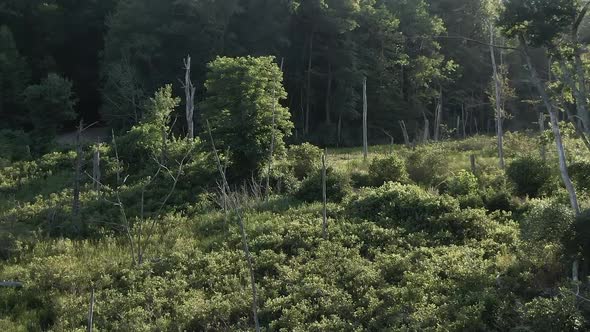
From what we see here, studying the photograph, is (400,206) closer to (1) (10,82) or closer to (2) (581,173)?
(2) (581,173)

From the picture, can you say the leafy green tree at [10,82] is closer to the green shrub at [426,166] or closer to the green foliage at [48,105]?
the green foliage at [48,105]

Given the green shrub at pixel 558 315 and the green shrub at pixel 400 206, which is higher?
the green shrub at pixel 400 206

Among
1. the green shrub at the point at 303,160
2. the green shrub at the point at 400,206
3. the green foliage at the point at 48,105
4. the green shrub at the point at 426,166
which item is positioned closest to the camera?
the green shrub at the point at 400,206

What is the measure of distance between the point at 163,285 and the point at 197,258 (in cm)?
115

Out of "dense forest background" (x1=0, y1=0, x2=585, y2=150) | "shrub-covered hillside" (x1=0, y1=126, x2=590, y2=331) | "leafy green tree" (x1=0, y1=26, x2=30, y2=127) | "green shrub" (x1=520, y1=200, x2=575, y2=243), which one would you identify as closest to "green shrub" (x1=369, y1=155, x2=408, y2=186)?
"shrub-covered hillside" (x1=0, y1=126, x2=590, y2=331)

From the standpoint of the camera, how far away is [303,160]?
1780 cm

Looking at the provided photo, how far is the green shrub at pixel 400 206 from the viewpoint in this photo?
12.7 m

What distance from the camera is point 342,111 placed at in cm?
3425

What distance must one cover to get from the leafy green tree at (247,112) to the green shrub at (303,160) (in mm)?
750

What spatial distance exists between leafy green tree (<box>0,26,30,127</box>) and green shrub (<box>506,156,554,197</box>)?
82.4ft

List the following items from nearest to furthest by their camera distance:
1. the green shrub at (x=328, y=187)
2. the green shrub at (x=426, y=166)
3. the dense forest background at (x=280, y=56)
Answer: the green shrub at (x=328, y=187) → the green shrub at (x=426, y=166) → the dense forest background at (x=280, y=56)

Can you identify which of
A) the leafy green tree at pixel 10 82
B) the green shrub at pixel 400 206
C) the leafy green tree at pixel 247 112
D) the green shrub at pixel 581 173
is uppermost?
the leafy green tree at pixel 10 82

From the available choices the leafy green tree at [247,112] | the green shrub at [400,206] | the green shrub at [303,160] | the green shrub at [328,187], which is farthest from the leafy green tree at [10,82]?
the green shrub at [400,206]

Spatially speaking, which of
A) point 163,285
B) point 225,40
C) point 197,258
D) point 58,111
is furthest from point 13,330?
point 225,40
